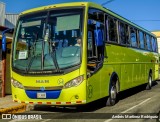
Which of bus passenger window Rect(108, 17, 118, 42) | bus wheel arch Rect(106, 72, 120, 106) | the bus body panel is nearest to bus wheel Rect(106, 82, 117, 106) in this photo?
bus wheel arch Rect(106, 72, 120, 106)

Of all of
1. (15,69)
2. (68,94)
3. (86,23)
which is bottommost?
(68,94)

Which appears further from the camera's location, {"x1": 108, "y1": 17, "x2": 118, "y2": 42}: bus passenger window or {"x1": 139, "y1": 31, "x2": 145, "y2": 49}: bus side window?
→ {"x1": 139, "y1": 31, "x2": 145, "y2": 49}: bus side window

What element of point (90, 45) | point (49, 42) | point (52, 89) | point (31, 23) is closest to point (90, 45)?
point (90, 45)

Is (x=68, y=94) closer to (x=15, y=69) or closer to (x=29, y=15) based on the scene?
(x=15, y=69)

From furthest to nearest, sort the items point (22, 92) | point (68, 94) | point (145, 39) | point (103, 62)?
1. point (145, 39)
2. point (103, 62)
3. point (22, 92)
4. point (68, 94)

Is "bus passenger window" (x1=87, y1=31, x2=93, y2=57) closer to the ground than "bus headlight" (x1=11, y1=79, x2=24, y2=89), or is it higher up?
higher up

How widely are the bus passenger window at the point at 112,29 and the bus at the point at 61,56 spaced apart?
37 centimetres

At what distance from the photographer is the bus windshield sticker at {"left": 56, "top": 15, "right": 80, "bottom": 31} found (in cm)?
1106

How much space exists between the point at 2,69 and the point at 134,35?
648 cm

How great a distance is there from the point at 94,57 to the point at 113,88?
254cm

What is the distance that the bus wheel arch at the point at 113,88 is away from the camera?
13.1 m

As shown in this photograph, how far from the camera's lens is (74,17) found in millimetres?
11180

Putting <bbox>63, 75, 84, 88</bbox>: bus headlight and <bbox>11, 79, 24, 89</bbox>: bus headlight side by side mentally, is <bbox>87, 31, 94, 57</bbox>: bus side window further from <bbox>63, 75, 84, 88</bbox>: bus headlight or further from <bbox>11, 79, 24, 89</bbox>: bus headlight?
<bbox>11, 79, 24, 89</bbox>: bus headlight

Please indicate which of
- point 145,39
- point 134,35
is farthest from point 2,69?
point 145,39
